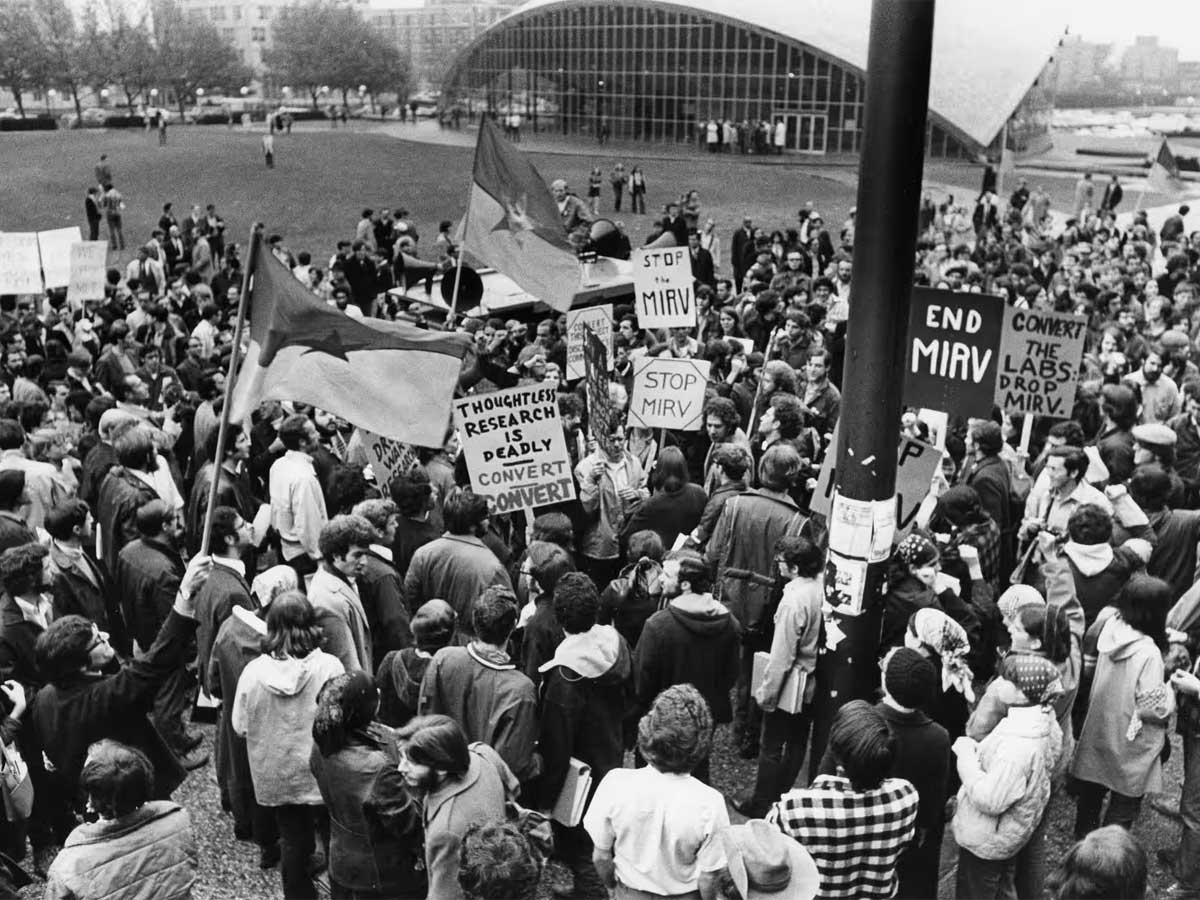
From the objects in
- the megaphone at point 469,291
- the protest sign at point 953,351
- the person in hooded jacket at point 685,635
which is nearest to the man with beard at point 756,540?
the protest sign at point 953,351

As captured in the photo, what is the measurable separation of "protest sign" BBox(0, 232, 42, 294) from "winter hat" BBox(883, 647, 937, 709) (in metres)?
12.3

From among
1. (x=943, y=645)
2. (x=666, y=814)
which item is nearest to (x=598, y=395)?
(x=943, y=645)

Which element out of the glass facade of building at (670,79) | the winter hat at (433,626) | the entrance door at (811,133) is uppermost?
the glass facade of building at (670,79)

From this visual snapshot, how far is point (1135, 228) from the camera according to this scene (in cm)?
2159

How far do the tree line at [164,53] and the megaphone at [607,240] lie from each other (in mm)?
61669

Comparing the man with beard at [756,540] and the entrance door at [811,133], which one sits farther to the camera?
the entrance door at [811,133]

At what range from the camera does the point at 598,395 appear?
8.43 metres

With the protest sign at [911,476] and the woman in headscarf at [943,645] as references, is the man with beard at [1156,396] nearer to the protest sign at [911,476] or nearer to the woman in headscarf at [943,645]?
the protest sign at [911,476]

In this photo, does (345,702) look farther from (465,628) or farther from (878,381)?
(878,381)

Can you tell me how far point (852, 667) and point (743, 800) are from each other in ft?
4.63

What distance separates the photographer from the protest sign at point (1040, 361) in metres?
8.41

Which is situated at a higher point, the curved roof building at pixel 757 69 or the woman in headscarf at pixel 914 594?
the curved roof building at pixel 757 69

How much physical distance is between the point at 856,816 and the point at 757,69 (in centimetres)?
5350

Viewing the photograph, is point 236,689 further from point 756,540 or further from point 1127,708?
point 1127,708
